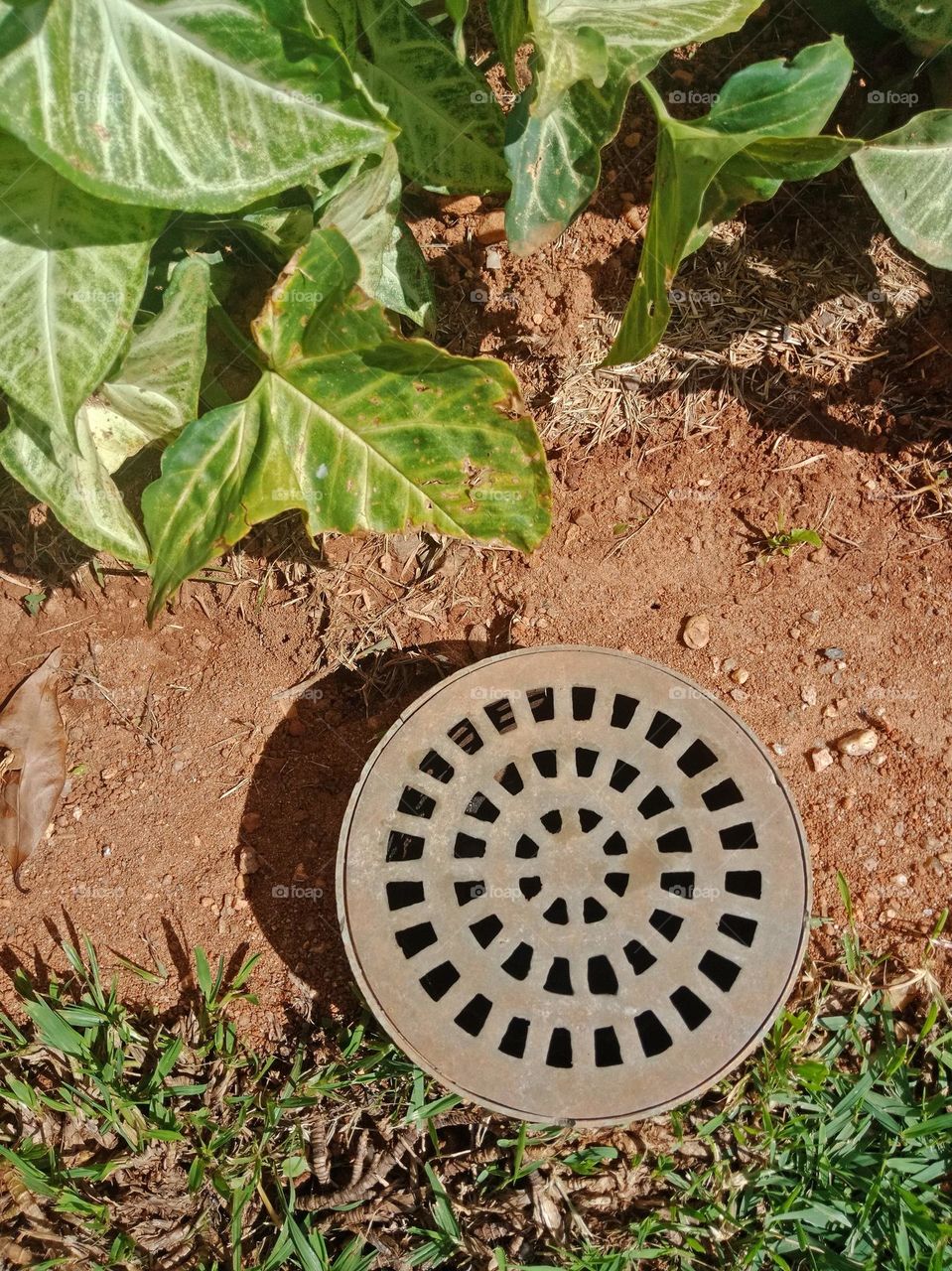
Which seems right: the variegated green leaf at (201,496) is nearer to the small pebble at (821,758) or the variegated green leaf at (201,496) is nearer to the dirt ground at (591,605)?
the dirt ground at (591,605)

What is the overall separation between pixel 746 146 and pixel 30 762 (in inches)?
62.9

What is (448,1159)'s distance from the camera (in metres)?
1.79

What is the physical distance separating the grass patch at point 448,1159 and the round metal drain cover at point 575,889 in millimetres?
162

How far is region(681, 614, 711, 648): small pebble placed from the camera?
199cm

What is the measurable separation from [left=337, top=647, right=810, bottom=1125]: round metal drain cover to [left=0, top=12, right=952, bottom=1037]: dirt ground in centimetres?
19

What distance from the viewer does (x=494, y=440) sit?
5.35ft

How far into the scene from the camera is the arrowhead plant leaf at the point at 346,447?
153 cm

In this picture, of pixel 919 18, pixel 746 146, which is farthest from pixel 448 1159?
pixel 919 18

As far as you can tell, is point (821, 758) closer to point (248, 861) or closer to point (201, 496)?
point (248, 861)

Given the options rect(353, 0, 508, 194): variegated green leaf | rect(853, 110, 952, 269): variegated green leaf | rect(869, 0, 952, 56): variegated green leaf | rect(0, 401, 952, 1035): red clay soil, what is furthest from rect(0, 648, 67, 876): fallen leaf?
rect(869, 0, 952, 56): variegated green leaf

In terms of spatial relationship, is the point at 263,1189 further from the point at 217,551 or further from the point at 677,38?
the point at 677,38

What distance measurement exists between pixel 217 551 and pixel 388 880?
60 cm

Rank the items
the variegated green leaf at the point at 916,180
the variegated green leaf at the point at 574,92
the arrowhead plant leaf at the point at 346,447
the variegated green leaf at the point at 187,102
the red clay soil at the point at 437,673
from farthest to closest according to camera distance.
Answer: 1. the red clay soil at the point at 437,673
2. the variegated green leaf at the point at 916,180
3. the arrowhead plant leaf at the point at 346,447
4. the variegated green leaf at the point at 574,92
5. the variegated green leaf at the point at 187,102

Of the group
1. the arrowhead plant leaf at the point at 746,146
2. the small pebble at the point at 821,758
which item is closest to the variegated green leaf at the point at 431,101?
the arrowhead plant leaf at the point at 746,146
